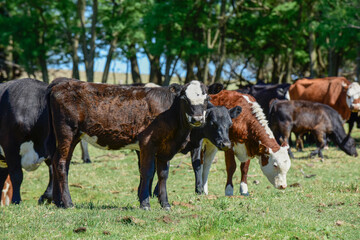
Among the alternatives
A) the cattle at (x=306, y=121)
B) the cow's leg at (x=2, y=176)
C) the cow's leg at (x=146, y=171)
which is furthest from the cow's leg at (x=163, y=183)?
the cattle at (x=306, y=121)

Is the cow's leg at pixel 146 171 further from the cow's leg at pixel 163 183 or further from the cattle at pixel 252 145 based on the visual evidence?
the cattle at pixel 252 145

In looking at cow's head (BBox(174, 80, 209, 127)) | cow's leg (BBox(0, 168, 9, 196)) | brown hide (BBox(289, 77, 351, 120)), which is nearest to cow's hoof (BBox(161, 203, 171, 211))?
cow's head (BBox(174, 80, 209, 127))

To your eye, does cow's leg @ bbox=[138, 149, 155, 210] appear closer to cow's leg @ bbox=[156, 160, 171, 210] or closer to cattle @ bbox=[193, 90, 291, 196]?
cow's leg @ bbox=[156, 160, 171, 210]

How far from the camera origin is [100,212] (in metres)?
6.86

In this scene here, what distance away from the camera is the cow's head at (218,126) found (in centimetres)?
805

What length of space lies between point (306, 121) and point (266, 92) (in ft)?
15.7

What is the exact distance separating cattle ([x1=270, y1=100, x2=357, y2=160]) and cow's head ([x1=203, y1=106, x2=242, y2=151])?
7925 mm

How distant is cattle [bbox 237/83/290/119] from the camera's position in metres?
20.2

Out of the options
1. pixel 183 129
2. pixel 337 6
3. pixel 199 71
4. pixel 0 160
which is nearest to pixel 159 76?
pixel 199 71

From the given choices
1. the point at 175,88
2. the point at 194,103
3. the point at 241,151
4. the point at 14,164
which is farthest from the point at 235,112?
the point at 14,164

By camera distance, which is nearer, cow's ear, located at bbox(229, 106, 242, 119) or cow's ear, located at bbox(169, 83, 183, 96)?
cow's ear, located at bbox(169, 83, 183, 96)

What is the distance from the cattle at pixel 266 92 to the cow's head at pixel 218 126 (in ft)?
39.0

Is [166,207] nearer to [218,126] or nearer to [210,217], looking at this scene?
[210,217]

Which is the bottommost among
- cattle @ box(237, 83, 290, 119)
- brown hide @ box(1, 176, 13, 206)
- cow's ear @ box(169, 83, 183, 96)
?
brown hide @ box(1, 176, 13, 206)
